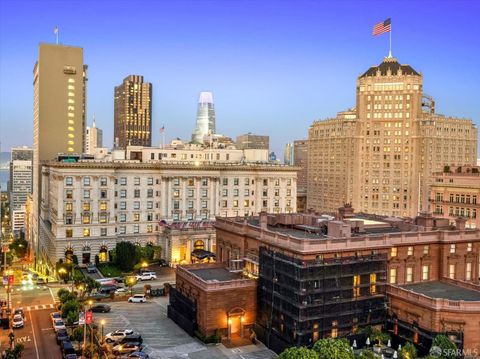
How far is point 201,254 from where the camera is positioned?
112938mm

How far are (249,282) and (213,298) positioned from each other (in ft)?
18.6

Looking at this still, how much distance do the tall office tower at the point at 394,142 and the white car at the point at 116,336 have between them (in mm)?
143482

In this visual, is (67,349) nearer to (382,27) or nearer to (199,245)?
(199,245)

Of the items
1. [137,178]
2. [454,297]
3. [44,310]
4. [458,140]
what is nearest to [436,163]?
[458,140]

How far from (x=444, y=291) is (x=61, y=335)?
4954 centimetres

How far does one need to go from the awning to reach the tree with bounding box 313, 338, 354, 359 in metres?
59.4

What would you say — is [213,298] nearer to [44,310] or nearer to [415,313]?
[415,313]

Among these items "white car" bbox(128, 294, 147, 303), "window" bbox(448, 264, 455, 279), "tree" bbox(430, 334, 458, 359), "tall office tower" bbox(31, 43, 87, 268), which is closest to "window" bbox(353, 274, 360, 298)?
"tree" bbox(430, 334, 458, 359)

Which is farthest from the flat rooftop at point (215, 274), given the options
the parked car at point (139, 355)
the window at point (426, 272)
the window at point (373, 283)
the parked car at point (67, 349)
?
the window at point (426, 272)

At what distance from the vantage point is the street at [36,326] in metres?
63.5

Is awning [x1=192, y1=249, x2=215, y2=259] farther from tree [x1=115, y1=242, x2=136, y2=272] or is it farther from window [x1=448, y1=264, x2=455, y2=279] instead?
window [x1=448, y1=264, x2=455, y2=279]

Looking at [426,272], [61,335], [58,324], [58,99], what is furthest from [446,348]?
[58,99]

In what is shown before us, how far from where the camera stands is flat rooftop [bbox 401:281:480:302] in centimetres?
6442

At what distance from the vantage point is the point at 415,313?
207ft
